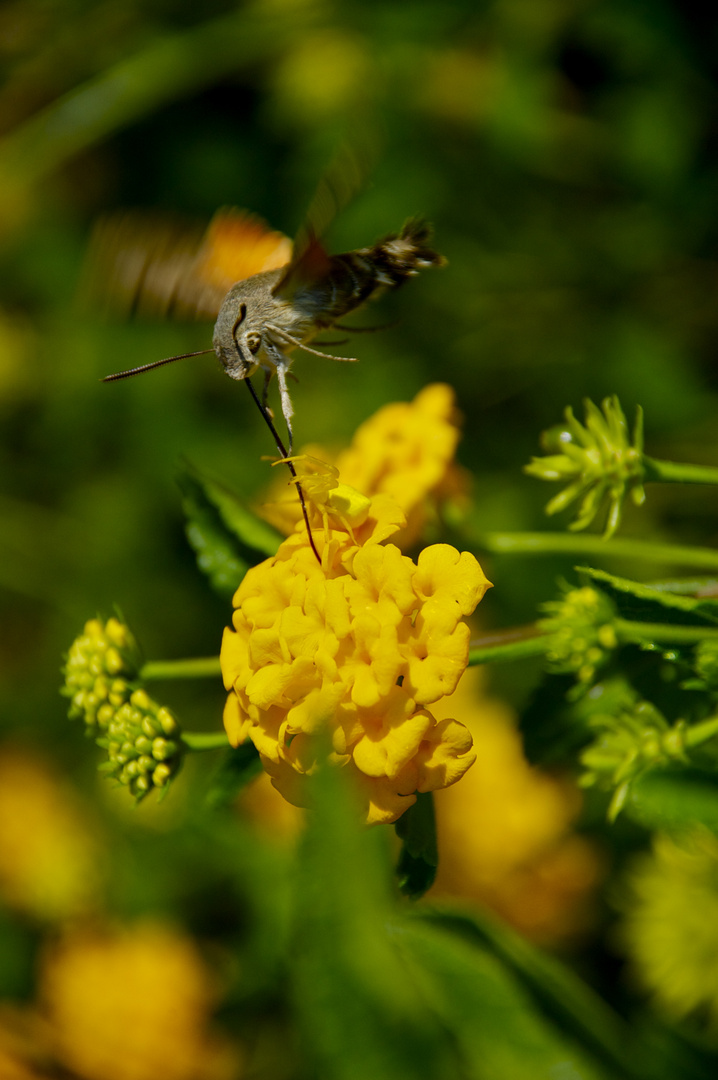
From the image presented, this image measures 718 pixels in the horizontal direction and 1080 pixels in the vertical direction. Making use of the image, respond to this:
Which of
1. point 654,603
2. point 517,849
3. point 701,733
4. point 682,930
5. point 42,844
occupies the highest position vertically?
point 654,603

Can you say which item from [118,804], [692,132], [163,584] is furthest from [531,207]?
[118,804]

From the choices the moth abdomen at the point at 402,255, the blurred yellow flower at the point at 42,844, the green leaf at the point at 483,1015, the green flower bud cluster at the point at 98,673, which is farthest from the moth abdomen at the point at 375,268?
the blurred yellow flower at the point at 42,844

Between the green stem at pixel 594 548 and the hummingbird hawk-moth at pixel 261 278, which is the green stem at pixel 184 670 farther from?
the green stem at pixel 594 548

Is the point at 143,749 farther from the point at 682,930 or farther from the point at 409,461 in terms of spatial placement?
the point at 682,930

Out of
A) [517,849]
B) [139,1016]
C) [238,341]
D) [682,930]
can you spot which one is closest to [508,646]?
[238,341]

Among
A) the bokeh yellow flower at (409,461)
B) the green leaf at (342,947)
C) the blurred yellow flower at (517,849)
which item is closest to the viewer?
the green leaf at (342,947)

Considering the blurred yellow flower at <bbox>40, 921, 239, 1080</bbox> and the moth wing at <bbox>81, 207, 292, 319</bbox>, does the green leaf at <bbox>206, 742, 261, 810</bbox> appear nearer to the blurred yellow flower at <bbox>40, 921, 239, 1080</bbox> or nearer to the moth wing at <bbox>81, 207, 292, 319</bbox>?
the moth wing at <bbox>81, 207, 292, 319</bbox>
